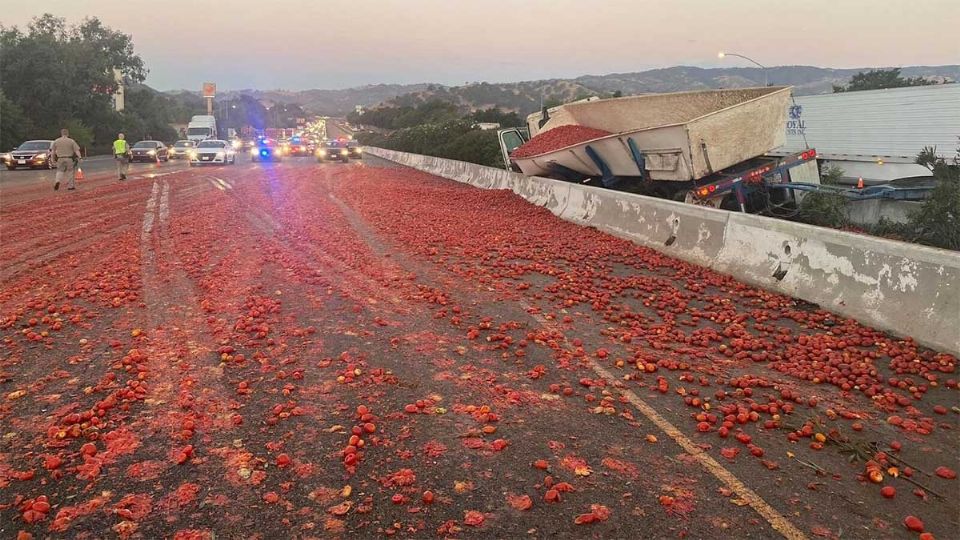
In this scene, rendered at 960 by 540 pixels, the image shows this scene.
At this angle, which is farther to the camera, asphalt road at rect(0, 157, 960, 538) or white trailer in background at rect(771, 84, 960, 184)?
white trailer in background at rect(771, 84, 960, 184)

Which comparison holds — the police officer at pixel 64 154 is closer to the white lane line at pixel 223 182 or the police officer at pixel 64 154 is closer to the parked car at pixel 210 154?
the white lane line at pixel 223 182

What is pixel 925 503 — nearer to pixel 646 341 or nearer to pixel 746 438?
pixel 746 438

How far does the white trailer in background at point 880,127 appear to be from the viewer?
19062 millimetres

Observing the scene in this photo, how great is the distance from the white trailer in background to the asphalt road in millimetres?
13539

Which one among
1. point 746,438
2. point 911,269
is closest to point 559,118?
point 911,269

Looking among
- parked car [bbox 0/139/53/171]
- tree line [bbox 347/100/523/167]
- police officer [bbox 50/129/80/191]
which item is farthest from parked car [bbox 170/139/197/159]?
police officer [bbox 50/129/80/191]

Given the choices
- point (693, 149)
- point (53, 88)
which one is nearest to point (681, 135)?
point (693, 149)

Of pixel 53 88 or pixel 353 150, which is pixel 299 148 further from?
pixel 53 88

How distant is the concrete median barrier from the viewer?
18.7 ft

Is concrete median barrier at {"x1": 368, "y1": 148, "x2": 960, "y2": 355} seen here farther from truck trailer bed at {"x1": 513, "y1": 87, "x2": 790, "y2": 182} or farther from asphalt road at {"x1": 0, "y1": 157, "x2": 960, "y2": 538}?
truck trailer bed at {"x1": 513, "y1": 87, "x2": 790, "y2": 182}

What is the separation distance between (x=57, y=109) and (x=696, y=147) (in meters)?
60.9

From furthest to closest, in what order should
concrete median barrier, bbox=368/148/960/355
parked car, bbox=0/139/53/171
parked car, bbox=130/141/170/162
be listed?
parked car, bbox=130/141/170/162, parked car, bbox=0/139/53/171, concrete median barrier, bbox=368/148/960/355

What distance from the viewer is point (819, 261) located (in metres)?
7.06

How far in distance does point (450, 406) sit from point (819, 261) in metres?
4.95
